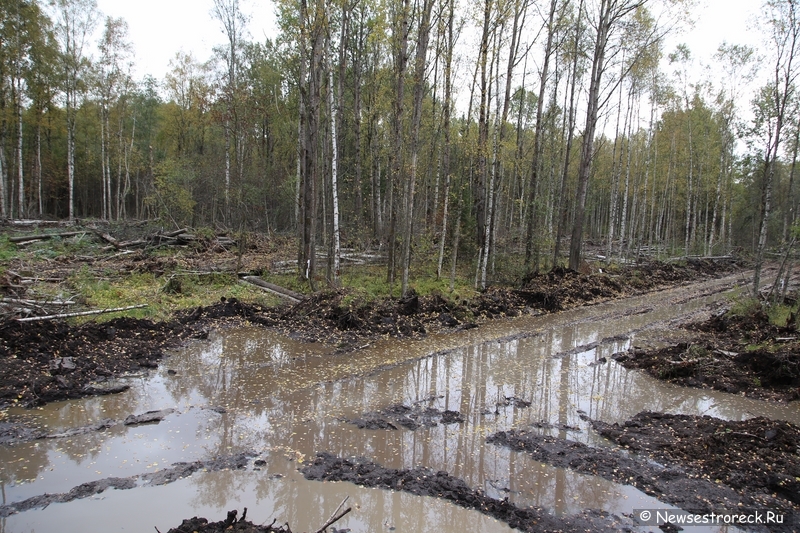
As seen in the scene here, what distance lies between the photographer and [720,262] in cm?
2677

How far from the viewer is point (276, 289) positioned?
493 inches

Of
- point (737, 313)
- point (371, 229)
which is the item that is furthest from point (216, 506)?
point (371, 229)

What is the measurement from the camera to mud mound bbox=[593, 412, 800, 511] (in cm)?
422

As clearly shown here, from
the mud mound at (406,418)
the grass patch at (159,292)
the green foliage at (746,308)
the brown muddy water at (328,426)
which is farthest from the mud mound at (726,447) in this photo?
the grass patch at (159,292)

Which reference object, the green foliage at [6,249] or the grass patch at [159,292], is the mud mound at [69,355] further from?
the green foliage at [6,249]

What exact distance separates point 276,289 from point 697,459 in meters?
10.5

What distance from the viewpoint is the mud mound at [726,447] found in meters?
4.22

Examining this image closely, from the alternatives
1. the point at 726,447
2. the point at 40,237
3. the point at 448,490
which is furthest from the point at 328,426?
the point at 40,237

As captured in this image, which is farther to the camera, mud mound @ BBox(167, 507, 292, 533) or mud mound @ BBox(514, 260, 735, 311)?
mud mound @ BBox(514, 260, 735, 311)

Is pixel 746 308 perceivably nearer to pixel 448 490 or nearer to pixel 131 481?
pixel 448 490

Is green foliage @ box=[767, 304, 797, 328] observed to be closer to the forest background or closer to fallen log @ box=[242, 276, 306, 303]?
the forest background

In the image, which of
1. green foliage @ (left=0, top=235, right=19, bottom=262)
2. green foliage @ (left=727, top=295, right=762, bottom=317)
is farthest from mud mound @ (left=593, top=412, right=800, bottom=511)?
green foliage @ (left=0, top=235, right=19, bottom=262)

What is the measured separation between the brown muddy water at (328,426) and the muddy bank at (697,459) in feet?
0.81

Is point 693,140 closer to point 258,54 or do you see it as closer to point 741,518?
point 258,54
